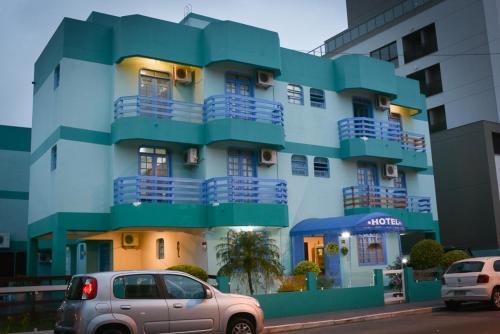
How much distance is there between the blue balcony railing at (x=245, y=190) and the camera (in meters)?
22.0

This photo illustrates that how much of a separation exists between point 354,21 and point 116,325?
43301 millimetres

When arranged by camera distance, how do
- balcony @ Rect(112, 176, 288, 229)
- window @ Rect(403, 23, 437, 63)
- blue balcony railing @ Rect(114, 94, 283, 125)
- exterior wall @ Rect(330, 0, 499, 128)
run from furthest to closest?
window @ Rect(403, 23, 437, 63) < exterior wall @ Rect(330, 0, 499, 128) < blue balcony railing @ Rect(114, 94, 283, 125) < balcony @ Rect(112, 176, 288, 229)

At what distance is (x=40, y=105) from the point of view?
24.7m

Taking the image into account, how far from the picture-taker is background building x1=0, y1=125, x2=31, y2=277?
32344mm

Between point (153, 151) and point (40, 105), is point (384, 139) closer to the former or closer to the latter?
point (153, 151)

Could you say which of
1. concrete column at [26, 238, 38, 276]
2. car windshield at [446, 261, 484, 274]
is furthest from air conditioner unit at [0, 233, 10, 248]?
car windshield at [446, 261, 484, 274]

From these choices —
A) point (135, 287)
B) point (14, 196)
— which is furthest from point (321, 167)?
point (14, 196)

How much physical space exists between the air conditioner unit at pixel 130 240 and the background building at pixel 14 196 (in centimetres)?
1074

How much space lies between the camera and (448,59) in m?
40.5

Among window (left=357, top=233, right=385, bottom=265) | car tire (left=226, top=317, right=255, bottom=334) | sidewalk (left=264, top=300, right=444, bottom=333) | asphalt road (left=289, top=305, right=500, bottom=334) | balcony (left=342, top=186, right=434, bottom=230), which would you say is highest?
balcony (left=342, top=186, right=434, bottom=230)

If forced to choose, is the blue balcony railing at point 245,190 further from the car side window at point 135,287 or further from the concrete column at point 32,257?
the car side window at point 135,287

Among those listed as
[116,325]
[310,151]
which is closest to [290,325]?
[116,325]

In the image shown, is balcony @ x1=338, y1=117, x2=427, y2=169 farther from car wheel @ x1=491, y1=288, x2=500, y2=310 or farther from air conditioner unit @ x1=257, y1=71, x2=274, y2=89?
car wheel @ x1=491, y1=288, x2=500, y2=310

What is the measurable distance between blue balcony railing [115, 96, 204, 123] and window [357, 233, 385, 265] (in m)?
9.49
